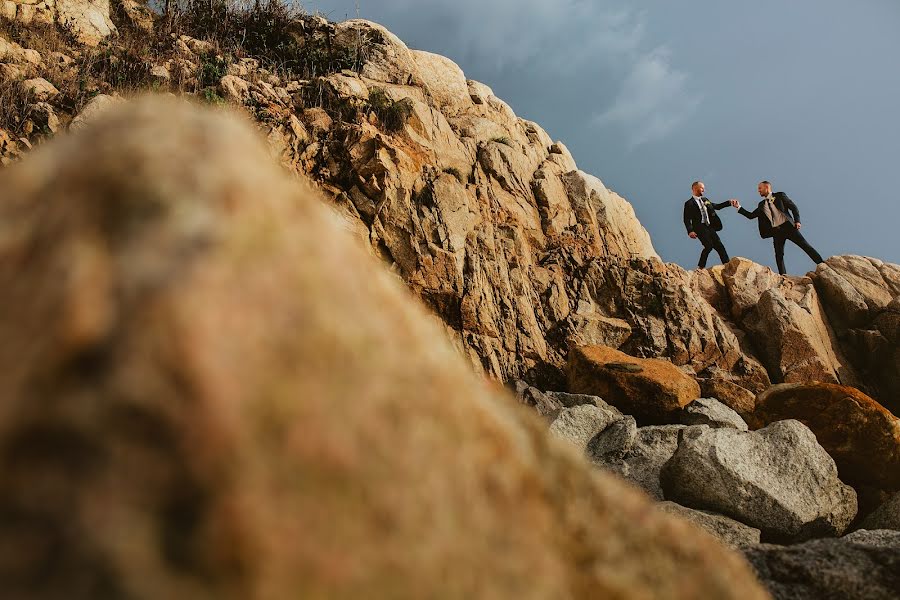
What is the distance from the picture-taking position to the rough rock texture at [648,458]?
8.40 m

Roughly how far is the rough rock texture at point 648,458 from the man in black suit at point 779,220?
13.9 metres

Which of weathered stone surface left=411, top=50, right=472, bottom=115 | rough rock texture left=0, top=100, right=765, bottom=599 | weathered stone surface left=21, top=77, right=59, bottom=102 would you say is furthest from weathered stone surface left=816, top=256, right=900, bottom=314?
weathered stone surface left=21, top=77, right=59, bottom=102

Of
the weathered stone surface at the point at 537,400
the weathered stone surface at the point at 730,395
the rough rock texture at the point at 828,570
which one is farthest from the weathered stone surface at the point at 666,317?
the rough rock texture at the point at 828,570

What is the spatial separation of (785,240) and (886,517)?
1507cm

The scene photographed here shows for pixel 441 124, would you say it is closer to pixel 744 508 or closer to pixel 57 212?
pixel 744 508

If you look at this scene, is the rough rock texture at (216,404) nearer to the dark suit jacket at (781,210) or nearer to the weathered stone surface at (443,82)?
the weathered stone surface at (443,82)

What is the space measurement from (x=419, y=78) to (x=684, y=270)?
437 inches

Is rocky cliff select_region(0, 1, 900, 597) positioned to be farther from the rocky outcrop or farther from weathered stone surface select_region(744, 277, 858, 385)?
the rocky outcrop

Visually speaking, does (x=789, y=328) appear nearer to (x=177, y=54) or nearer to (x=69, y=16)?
(x=177, y=54)

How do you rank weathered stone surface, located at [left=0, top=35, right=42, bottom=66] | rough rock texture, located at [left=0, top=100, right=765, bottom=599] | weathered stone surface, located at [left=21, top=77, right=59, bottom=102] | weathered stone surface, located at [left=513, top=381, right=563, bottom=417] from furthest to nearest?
1. weathered stone surface, located at [left=0, top=35, right=42, bottom=66]
2. weathered stone surface, located at [left=21, top=77, right=59, bottom=102]
3. weathered stone surface, located at [left=513, top=381, right=563, bottom=417]
4. rough rock texture, located at [left=0, top=100, right=765, bottom=599]

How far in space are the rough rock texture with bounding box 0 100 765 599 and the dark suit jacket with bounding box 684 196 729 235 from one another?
833 inches

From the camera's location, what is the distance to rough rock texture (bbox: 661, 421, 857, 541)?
7086 mm

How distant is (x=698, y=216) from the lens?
20.6 m

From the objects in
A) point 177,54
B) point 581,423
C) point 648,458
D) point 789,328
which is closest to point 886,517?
point 648,458
